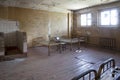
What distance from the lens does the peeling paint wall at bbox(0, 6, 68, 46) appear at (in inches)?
262

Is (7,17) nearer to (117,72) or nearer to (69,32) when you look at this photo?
(69,32)

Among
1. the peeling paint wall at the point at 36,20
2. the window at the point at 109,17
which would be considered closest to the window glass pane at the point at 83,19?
the peeling paint wall at the point at 36,20

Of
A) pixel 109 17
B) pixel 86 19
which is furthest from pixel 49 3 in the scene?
pixel 109 17

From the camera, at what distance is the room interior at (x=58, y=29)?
16.7 feet

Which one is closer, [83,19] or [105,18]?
[105,18]

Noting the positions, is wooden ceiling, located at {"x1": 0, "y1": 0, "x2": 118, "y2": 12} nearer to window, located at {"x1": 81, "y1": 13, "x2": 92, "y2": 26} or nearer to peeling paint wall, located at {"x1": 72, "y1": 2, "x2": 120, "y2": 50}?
peeling paint wall, located at {"x1": 72, "y1": 2, "x2": 120, "y2": 50}

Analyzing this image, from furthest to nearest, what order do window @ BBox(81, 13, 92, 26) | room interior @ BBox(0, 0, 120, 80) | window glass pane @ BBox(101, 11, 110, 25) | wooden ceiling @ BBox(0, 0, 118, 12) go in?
window @ BBox(81, 13, 92, 26) → window glass pane @ BBox(101, 11, 110, 25) → wooden ceiling @ BBox(0, 0, 118, 12) → room interior @ BBox(0, 0, 120, 80)

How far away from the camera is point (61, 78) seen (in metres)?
2.92

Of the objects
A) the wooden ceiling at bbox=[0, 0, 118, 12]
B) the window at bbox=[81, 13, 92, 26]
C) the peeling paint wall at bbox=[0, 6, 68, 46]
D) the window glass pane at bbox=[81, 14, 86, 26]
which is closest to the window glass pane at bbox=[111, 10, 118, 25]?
the wooden ceiling at bbox=[0, 0, 118, 12]

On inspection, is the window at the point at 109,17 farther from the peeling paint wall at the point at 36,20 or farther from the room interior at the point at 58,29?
the peeling paint wall at the point at 36,20

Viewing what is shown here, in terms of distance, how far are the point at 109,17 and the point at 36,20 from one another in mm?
4257

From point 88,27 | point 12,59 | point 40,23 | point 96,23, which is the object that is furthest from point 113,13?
point 12,59

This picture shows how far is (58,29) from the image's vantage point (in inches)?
331

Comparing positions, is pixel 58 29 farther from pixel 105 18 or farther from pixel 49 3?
pixel 105 18
